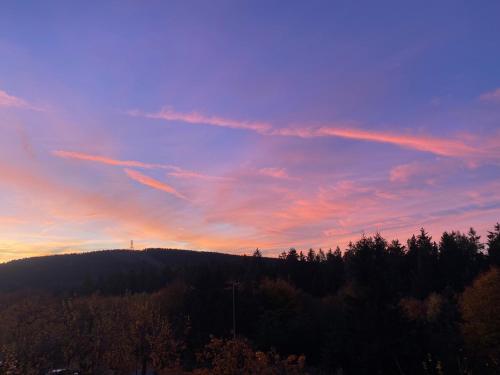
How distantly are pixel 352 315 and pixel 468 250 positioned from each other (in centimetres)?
8633

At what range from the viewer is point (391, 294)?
3919 centimetres

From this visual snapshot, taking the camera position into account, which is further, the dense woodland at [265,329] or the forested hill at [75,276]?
the forested hill at [75,276]

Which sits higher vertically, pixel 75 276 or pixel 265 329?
pixel 75 276

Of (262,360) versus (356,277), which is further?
(356,277)

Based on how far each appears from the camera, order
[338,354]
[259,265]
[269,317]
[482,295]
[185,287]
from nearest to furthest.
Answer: [338,354] < [482,295] < [269,317] < [185,287] < [259,265]

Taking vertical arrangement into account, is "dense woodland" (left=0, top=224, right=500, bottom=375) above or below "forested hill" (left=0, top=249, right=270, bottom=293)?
below

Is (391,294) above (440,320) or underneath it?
above

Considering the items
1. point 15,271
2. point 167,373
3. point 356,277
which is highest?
point 15,271

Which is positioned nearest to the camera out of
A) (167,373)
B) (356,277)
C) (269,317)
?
(167,373)

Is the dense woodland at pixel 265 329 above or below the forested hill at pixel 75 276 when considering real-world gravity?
below

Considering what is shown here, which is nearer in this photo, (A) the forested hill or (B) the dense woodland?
(B) the dense woodland

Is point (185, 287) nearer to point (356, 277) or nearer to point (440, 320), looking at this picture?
point (356, 277)

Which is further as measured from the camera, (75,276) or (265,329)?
(75,276)

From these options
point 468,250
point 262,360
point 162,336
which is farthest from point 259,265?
point 262,360
